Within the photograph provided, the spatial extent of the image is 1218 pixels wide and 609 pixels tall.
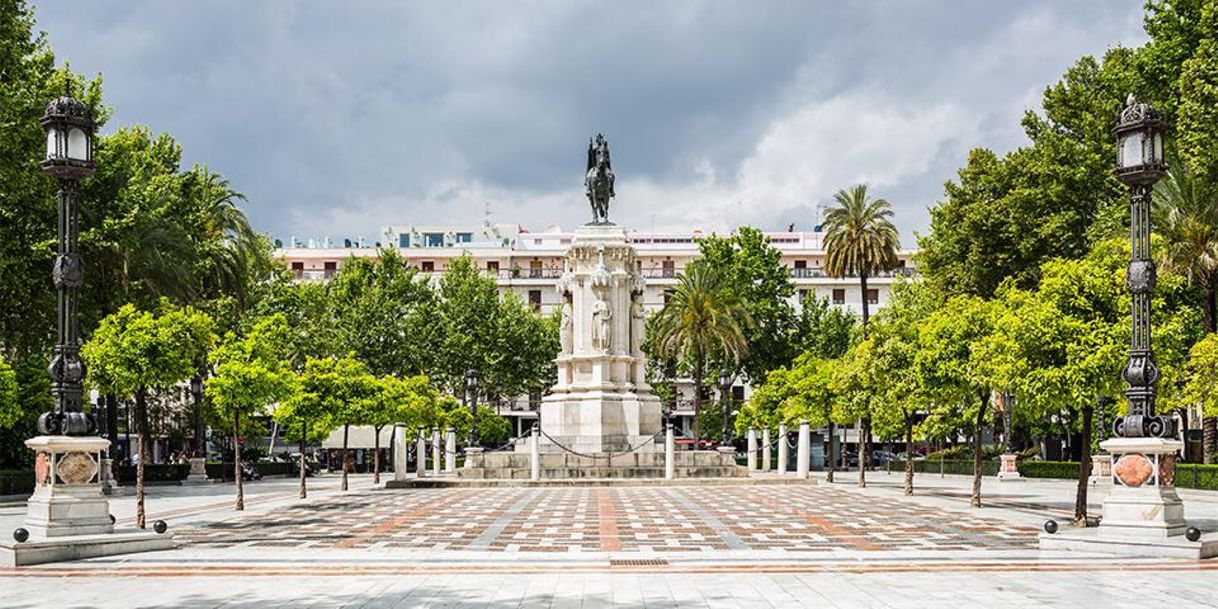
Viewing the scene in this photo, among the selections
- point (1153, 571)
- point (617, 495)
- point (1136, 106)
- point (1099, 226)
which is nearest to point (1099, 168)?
point (1099, 226)

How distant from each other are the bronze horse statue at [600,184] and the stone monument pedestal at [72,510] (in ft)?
92.9

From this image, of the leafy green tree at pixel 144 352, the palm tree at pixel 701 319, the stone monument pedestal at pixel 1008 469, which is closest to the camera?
the leafy green tree at pixel 144 352

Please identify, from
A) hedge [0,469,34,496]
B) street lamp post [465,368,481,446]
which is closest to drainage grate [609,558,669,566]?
hedge [0,469,34,496]

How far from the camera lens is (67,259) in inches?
671

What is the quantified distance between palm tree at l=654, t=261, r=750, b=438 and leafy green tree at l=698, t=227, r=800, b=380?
7.49 ft

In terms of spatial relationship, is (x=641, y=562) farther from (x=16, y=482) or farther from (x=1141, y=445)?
(x=16, y=482)

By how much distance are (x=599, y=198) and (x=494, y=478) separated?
487 inches

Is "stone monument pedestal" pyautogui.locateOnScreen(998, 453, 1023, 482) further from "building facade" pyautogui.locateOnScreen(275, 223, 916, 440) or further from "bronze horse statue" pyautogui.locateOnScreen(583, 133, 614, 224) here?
"building facade" pyautogui.locateOnScreen(275, 223, 916, 440)

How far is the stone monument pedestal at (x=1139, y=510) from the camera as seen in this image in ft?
51.8

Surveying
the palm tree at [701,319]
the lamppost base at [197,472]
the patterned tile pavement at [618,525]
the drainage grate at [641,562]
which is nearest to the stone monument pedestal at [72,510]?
the patterned tile pavement at [618,525]

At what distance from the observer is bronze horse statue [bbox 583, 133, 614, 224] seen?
44.2 meters

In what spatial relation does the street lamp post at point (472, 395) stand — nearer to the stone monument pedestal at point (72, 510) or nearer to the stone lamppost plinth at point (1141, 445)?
the stone monument pedestal at point (72, 510)

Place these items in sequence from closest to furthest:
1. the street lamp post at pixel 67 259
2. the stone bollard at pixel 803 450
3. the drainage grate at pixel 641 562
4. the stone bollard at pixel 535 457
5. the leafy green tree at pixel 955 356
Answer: the drainage grate at pixel 641 562, the street lamp post at pixel 67 259, the leafy green tree at pixel 955 356, the stone bollard at pixel 535 457, the stone bollard at pixel 803 450

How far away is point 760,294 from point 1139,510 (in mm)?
49967
